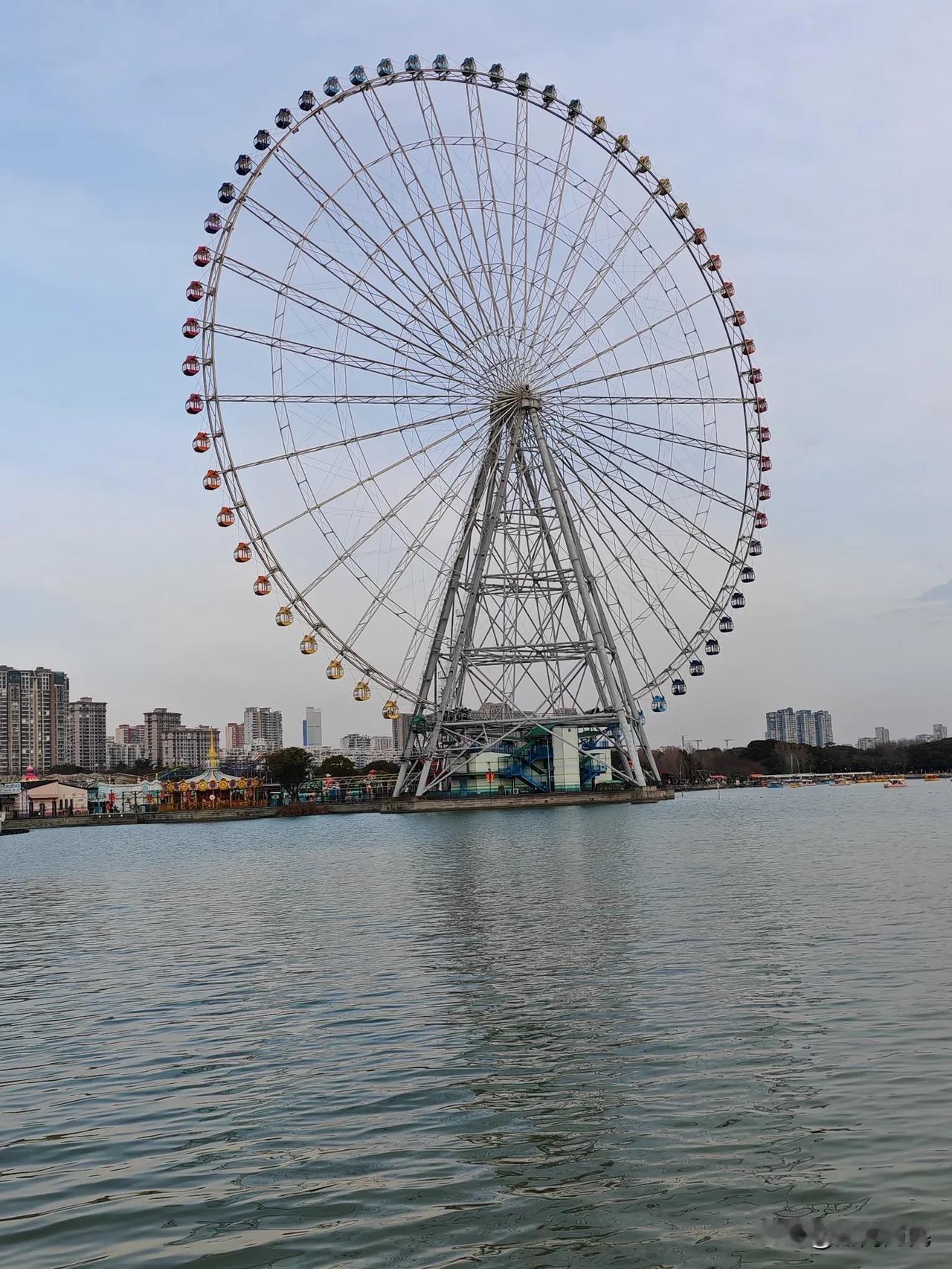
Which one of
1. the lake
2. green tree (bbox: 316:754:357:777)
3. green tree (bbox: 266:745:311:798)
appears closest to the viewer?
the lake

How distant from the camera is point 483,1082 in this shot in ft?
37.1

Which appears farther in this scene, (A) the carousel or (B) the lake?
(A) the carousel

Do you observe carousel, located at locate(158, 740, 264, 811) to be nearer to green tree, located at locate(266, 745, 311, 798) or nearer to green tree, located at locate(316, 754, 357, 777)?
green tree, located at locate(266, 745, 311, 798)

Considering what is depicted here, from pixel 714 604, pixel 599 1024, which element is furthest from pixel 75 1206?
pixel 714 604

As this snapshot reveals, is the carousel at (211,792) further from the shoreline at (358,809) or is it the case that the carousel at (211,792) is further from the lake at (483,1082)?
the lake at (483,1082)

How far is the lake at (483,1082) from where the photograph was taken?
A: 25.5ft

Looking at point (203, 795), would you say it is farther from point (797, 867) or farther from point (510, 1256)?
point (510, 1256)

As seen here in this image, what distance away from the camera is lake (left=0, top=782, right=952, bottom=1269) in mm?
7773

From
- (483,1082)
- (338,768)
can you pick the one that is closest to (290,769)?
(338,768)

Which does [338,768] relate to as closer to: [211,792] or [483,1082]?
[211,792]

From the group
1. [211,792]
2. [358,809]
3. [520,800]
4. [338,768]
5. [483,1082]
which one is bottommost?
[358,809]

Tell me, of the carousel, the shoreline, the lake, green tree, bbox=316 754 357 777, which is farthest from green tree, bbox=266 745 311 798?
the lake

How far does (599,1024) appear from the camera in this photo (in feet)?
43.8

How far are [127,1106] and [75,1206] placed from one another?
8.90 feet
